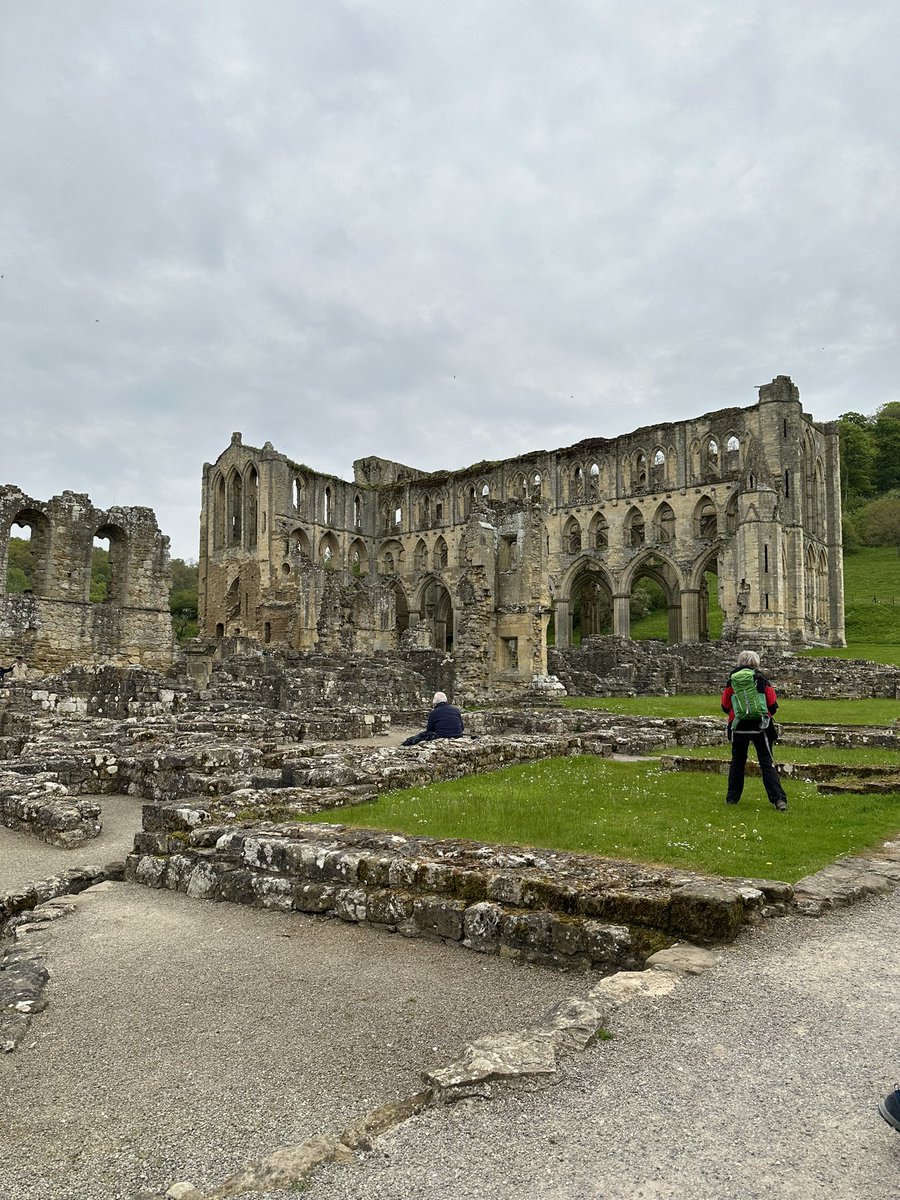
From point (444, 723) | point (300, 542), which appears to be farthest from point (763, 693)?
point (300, 542)

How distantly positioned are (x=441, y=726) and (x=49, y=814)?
570cm

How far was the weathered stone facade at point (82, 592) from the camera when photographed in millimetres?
25828

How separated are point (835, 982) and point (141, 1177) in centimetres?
294

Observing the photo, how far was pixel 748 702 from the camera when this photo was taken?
7.87m

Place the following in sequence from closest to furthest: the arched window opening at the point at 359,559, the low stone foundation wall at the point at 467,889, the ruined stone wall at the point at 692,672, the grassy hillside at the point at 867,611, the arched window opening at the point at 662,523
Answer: the low stone foundation wall at the point at 467,889 → the ruined stone wall at the point at 692,672 → the grassy hillside at the point at 867,611 → the arched window opening at the point at 662,523 → the arched window opening at the point at 359,559

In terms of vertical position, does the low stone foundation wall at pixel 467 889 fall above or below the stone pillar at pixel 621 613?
below

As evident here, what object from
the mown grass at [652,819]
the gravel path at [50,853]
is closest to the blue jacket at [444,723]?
the mown grass at [652,819]

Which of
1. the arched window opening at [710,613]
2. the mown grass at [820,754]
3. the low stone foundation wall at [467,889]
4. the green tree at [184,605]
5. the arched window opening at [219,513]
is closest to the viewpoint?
the low stone foundation wall at [467,889]

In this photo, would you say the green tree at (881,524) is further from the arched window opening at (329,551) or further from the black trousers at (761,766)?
the black trousers at (761,766)

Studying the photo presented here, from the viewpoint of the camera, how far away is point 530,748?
11.7m

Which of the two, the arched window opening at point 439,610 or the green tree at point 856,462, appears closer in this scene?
the arched window opening at point 439,610

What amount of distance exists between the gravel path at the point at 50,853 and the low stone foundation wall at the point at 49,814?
8cm

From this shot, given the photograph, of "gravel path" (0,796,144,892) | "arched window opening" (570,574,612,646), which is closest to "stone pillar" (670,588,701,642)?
"arched window opening" (570,574,612,646)

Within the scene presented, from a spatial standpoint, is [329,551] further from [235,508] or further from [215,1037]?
[215,1037]
